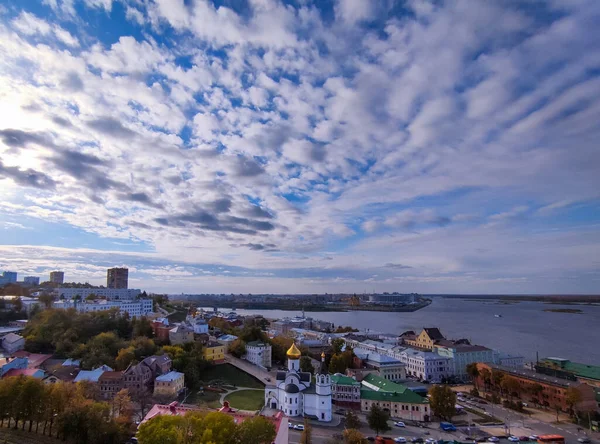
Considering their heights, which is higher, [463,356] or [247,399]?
[463,356]

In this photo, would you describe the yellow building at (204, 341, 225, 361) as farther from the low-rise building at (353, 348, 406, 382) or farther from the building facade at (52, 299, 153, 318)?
the building facade at (52, 299, 153, 318)

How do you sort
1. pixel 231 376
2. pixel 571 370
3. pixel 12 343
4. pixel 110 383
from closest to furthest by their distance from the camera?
pixel 110 383 → pixel 231 376 → pixel 12 343 → pixel 571 370

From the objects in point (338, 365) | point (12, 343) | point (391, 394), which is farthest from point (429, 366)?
point (12, 343)

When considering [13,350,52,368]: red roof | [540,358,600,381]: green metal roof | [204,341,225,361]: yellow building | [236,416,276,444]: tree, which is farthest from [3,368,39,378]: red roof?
[540,358,600,381]: green metal roof

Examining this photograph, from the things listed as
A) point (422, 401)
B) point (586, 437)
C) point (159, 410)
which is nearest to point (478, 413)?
point (422, 401)

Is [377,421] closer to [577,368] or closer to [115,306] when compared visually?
[577,368]

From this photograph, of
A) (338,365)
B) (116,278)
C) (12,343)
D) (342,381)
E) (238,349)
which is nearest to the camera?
(342,381)

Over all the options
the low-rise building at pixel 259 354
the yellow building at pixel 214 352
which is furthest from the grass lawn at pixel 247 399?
the low-rise building at pixel 259 354
